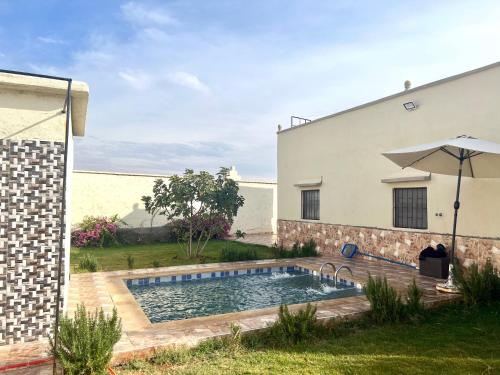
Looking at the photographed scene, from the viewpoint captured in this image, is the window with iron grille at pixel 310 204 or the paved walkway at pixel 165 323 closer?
the paved walkway at pixel 165 323

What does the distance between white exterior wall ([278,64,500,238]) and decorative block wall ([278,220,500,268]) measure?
26cm

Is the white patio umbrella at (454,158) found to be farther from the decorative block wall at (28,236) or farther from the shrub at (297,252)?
the decorative block wall at (28,236)

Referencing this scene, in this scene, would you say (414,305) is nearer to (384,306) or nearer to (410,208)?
(384,306)

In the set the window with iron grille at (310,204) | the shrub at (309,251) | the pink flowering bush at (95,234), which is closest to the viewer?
the shrub at (309,251)

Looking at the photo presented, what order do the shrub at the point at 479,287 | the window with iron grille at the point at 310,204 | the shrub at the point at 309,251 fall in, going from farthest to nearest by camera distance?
the window with iron grille at the point at 310,204, the shrub at the point at 309,251, the shrub at the point at 479,287

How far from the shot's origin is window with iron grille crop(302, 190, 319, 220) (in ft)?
49.9

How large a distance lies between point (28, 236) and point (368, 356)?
4.88 meters

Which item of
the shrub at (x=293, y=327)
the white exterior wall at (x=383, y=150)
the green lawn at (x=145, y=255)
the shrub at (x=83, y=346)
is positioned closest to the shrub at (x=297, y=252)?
the green lawn at (x=145, y=255)

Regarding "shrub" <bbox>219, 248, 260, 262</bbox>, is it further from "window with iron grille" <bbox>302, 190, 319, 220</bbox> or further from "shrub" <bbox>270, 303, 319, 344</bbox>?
"shrub" <bbox>270, 303, 319, 344</bbox>

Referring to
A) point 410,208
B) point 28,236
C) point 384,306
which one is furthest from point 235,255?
point 28,236

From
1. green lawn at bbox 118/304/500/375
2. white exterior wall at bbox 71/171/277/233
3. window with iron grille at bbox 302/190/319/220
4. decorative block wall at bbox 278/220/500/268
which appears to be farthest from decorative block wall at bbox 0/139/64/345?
white exterior wall at bbox 71/171/277/233

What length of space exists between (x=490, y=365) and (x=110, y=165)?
19.9 metres

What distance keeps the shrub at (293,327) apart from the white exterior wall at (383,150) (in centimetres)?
650

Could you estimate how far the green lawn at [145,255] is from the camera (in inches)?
459
